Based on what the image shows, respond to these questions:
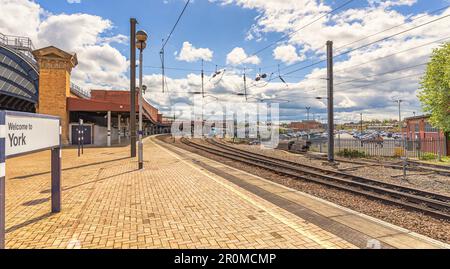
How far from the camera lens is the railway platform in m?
4.20

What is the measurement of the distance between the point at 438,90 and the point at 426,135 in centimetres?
1080

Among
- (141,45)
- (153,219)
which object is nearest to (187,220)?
(153,219)

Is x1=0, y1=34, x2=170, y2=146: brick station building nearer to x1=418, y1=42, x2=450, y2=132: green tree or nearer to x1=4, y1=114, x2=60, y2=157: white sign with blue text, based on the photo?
x1=4, y1=114, x2=60, y2=157: white sign with blue text

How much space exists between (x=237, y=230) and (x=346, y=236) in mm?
1845

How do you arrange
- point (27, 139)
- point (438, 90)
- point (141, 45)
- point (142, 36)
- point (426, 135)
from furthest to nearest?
1. point (426, 135)
2. point (438, 90)
3. point (141, 45)
4. point (142, 36)
5. point (27, 139)

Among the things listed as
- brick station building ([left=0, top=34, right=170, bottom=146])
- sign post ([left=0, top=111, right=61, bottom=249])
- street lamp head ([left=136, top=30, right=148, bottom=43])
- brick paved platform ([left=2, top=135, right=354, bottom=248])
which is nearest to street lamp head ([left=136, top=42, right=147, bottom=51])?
street lamp head ([left=136, top=30, right=148, bottom=43])

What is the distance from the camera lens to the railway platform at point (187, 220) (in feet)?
13.8

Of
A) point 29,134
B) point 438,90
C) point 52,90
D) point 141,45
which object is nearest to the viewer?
point 29,134

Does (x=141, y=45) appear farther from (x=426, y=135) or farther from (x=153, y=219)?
(x=426, y=135)

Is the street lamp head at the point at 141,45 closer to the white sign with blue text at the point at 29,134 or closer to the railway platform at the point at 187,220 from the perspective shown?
the railway platform at the point at 187,220

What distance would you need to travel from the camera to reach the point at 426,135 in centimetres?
2944

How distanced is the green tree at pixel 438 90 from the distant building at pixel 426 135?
7.06 ft

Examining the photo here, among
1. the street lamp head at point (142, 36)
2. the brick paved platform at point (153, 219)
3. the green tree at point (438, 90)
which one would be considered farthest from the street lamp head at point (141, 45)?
the green tree at point (438, 90)
